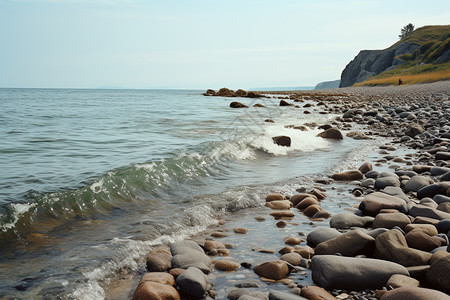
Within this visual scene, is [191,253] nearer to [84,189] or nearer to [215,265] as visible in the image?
[215,265]

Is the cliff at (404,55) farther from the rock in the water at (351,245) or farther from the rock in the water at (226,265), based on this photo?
the rock in the water at (226,265)

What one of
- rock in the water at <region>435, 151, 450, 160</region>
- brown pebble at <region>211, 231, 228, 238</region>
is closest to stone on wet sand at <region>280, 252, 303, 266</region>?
brown pebble at <region>211, 231, 228, 238</region>

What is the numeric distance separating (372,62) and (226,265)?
97.4 meters

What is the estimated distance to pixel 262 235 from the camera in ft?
12.0

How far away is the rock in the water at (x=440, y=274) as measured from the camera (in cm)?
237

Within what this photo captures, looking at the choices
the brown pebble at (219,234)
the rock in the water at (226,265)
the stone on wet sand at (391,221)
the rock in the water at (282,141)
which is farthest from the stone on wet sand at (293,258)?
the rock in the water at (282,141)

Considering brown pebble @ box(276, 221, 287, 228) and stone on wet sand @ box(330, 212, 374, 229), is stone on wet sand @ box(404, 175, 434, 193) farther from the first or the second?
brown pebble @ box(276, 221, 287, 228)

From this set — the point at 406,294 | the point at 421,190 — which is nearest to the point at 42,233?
the point at 406,294

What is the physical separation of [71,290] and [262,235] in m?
1.87

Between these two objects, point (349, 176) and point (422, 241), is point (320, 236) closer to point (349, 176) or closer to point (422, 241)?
point (422, 241)

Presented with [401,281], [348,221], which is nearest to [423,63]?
[348,221]

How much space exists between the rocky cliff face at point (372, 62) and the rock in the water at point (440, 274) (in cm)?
8414

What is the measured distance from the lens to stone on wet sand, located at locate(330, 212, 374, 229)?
12.3 feet

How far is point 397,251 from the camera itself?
9.24 feet
